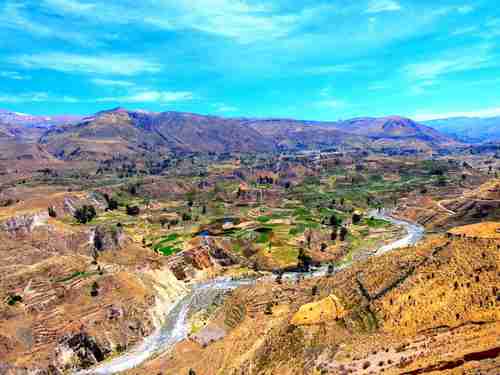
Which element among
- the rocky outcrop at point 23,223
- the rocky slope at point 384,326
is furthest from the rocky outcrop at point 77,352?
the rocky outcrop at point 23,223

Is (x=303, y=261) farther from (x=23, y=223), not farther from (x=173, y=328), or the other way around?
(x=23, y=223)

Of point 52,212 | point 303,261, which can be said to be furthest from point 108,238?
point 303,261

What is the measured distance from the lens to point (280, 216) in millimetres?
170625

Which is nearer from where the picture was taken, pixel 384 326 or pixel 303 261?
pixel 384 326

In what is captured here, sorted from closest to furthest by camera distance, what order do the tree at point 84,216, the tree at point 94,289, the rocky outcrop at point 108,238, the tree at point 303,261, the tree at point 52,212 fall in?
the tree at point 94,289
the tree at point 303,261
the rocky outcrop at point 108,238
the tree at point 52,212
the tree at point 84,216

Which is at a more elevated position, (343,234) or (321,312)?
(321,312)

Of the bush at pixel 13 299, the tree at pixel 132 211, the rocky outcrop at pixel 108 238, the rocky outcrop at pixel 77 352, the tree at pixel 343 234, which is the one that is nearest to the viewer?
the rocky outcrop at pixel 77 352

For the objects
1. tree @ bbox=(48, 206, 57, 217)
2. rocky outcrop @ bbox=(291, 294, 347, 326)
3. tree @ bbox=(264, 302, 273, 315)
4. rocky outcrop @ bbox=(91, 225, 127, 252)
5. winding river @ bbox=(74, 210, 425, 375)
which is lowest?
winding river @ bbox=(74, 210, 425, 375)

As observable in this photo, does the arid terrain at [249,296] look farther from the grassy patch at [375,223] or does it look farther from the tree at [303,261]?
the grassy patch at [375,223]

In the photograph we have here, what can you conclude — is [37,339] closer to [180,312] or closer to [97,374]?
[97,374]

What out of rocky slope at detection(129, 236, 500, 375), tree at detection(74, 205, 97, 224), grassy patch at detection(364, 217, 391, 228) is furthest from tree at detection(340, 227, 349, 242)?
tree at detection(74, 205, 97, 224)

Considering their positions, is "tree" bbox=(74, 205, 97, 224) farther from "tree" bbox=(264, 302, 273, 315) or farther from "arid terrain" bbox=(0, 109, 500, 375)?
"tree" bbox=(264, 302, 273, 315)

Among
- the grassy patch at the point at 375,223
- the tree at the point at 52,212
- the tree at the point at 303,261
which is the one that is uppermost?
the tree at the point at 52,212

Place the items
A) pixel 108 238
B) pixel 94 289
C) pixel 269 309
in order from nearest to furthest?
1. pixel 269 309
2. pixel 94 289
3. pixel 108 238
